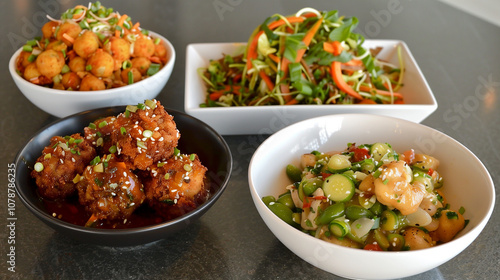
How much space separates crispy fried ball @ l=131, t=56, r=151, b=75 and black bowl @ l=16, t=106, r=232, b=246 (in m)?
0.31

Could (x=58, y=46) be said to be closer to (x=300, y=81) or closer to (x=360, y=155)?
(x=300, y=81)

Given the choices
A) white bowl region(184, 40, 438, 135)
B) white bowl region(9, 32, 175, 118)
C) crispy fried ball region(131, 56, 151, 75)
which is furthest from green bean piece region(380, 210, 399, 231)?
crispy fried ball region(131, 56, 151, 75)

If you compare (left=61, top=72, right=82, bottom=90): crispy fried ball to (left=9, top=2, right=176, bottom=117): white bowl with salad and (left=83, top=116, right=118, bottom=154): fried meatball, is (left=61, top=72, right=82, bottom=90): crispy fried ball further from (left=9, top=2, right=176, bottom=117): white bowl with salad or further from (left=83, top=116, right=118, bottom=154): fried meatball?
(left=83, top=116, right=118, bottom=154): fried meatball

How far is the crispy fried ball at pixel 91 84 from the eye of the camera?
201 centimetres

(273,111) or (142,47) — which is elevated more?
(142,47)

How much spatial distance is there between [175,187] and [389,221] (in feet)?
2.22

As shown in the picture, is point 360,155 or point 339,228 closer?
point 339,228

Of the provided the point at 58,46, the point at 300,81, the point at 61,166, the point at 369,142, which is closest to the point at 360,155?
the point at 369,142

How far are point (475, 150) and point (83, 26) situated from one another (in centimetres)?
184

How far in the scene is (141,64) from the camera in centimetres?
215

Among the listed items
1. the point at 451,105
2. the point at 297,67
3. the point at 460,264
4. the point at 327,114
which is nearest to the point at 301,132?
the point at 327,114

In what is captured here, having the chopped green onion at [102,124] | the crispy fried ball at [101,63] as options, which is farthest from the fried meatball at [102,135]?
the crispy fried ball at [101,63]

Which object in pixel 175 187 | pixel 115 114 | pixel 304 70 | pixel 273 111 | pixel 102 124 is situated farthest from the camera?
pixel 304 70

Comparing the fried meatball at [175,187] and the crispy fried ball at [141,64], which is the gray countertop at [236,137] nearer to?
the fried meatball at [175,187]
